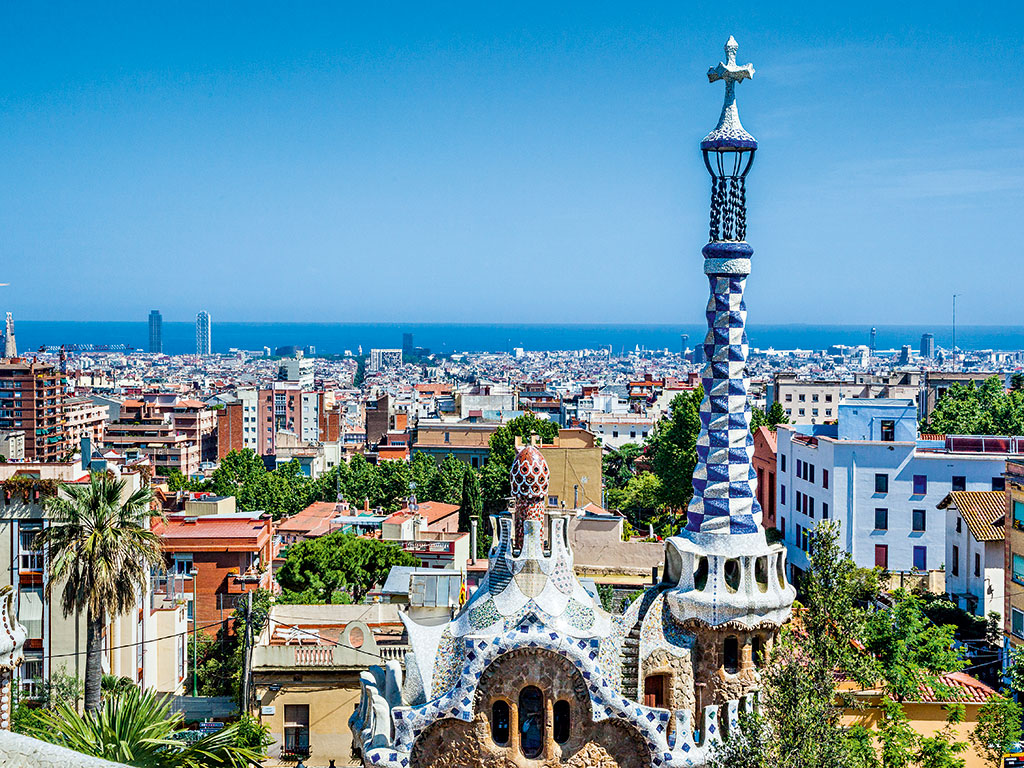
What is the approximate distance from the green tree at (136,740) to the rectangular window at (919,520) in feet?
93.5

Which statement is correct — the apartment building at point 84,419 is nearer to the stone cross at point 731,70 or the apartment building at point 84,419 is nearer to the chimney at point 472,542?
the chimney at point 472,542

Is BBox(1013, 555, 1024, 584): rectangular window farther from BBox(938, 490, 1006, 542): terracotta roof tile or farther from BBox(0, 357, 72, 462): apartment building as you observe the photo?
BBox(0, 357, 72, 462): apartment building

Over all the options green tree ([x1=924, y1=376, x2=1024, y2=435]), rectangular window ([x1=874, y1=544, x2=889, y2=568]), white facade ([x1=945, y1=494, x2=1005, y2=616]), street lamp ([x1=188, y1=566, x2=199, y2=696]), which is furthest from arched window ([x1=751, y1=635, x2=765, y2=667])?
green tree ([x1=924, y1=376, x2=1024, y2=435])

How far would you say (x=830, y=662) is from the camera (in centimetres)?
1645

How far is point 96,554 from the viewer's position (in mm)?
23812

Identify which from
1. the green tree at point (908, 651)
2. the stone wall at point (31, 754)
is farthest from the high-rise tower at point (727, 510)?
the stone wall at point (31, 754)

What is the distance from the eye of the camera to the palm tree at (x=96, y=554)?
23.7 meters

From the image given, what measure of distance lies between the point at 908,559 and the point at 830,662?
2548 centimetres

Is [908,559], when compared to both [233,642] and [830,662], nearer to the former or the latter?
[233,642]

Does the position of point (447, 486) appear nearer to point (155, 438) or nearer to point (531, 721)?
point (531, 721)

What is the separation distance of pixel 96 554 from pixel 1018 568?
20.3 m

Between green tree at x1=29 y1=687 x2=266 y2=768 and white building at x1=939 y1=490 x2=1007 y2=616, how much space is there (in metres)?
20.8

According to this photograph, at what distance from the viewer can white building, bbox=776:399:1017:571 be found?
132 ft

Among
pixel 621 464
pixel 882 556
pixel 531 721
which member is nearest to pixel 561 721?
pixel 531 721
